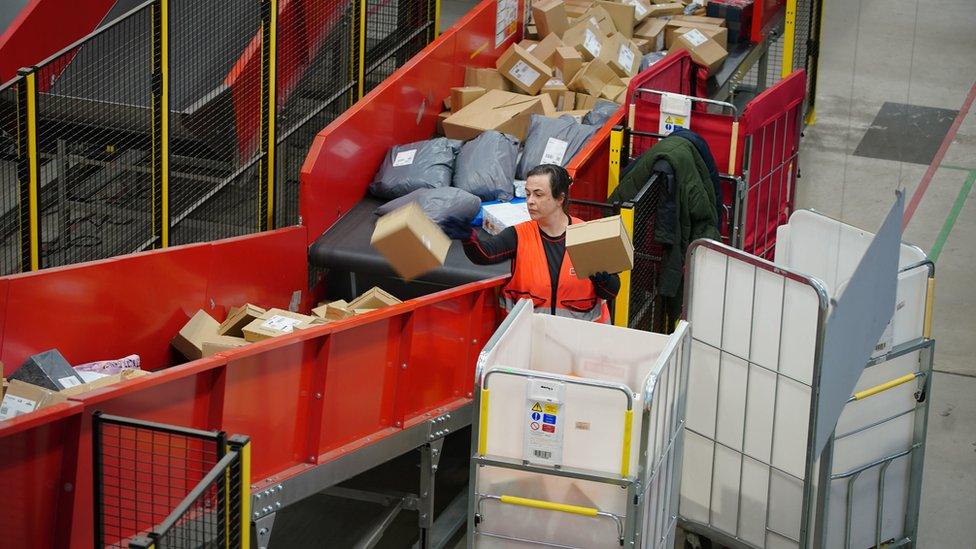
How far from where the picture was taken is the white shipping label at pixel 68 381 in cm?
611

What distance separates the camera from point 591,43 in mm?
10766

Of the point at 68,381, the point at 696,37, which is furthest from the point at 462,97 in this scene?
the point at 68,381

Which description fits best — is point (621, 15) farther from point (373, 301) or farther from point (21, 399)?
point (21, 399)

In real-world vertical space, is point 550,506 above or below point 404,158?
below

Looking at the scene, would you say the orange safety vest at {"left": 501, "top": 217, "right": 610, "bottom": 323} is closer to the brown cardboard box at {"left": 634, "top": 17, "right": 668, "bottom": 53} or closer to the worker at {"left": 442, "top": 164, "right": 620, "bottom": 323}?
the worker at {"left": 442, "top": 164, "right": 620, "bottom": 323}

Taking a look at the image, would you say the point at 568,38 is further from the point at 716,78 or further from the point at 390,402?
the point at 390,402

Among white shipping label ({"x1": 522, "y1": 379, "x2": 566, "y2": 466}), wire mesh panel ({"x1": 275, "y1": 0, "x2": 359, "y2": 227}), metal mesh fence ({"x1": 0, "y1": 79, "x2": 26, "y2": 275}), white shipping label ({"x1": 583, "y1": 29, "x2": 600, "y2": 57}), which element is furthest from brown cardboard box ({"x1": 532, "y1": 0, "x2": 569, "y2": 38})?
white shipping label ({"x1": 522, "y1": 379, "x2": 566, "y2": 466})

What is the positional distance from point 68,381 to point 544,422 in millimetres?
2125

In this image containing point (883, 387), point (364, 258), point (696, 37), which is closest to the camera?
point (883, 387)

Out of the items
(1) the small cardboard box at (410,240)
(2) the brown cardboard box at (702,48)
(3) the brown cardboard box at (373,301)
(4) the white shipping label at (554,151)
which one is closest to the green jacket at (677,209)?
(4) the white shipping label at (554,151)

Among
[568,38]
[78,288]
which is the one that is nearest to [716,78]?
[568,38]

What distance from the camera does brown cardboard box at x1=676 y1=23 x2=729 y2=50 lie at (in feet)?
37.3

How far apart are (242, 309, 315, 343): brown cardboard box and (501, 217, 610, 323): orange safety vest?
43.5 inches

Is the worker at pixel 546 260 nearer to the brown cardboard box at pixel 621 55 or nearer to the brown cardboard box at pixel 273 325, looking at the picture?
the brown cardboard box at pixel 273 325
